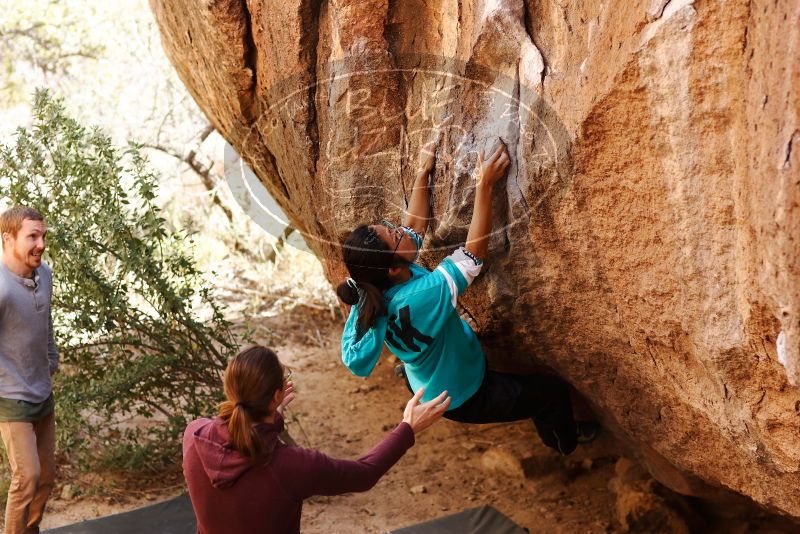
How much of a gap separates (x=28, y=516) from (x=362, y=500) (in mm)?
1779

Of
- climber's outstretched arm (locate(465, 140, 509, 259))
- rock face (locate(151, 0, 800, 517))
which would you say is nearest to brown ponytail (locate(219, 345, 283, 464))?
climber's outstretched arm (locate(465, 140, 509, 259))

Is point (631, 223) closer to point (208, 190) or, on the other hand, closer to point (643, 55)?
point (643, 55)

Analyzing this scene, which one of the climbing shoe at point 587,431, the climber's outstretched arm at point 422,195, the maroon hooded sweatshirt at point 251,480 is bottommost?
the climbing shoe at point 587,431

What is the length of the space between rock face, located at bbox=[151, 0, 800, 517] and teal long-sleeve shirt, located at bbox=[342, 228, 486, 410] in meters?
0.23

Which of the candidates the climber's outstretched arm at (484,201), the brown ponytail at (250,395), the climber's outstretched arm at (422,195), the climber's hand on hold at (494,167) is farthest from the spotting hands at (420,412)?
the climber's outstretched arm at (422,195)

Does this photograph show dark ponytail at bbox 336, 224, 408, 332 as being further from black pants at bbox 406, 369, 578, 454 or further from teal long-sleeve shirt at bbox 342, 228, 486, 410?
black pants at bbox 406, 369, 578, 454

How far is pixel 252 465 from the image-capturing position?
2256 millimetres

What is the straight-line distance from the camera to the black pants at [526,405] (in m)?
3.48

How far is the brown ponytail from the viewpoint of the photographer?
2.22 meters

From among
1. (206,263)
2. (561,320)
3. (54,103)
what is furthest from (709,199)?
(206,263)

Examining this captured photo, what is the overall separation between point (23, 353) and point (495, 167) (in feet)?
6.92

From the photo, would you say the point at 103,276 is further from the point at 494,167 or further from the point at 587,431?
the point at 587,431

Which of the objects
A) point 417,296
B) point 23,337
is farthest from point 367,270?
point 23,337

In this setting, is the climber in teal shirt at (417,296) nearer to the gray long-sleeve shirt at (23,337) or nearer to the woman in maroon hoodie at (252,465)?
the woman in maroon hoodie at (252,465)
